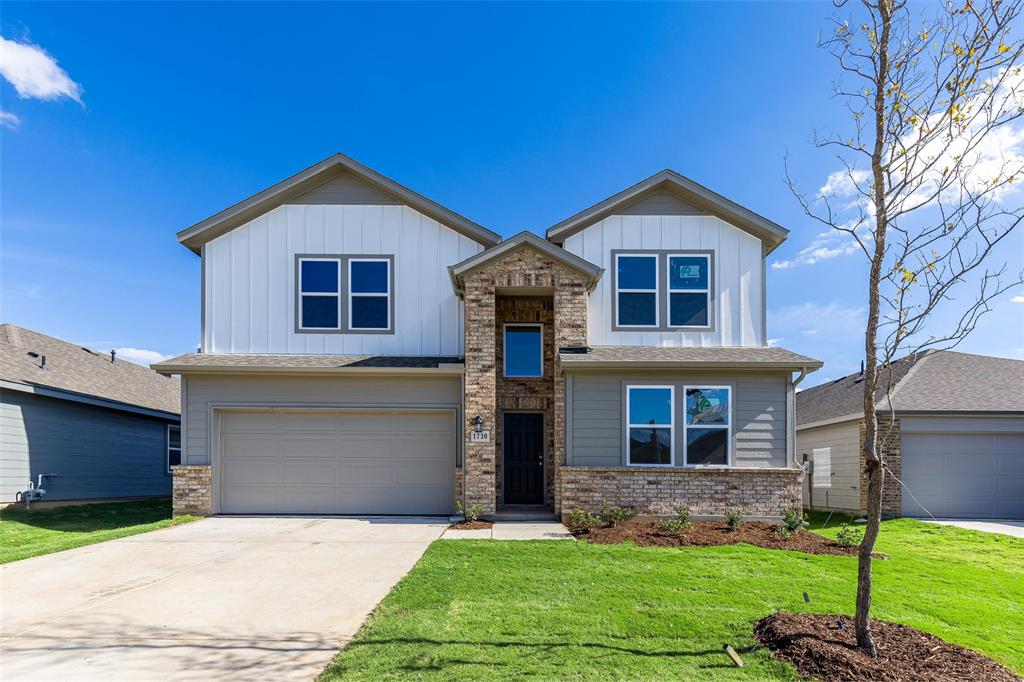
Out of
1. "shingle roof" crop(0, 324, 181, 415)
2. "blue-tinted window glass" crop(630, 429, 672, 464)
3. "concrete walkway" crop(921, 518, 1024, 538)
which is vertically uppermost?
"shingle roof" crop(0, 324, 181, 415)

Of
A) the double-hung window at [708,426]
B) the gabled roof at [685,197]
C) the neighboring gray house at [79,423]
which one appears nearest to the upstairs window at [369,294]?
the gabled roof at [685,197]

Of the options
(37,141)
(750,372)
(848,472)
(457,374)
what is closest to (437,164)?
(457,374)

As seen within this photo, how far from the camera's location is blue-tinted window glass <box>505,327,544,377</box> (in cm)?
1311

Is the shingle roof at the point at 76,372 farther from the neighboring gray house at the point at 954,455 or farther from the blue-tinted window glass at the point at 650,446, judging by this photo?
the neighboring gray house at the point at 954,455

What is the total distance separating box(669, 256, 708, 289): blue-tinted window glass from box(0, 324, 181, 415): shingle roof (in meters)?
14.1

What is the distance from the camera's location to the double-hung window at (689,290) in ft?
42.9

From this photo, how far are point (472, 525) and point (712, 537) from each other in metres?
4.14

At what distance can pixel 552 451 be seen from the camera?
12.9m

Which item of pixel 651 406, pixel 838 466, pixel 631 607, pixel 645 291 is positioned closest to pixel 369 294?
pixel 645 291

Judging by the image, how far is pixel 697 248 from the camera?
13250 mm

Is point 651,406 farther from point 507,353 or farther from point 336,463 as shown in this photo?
point 336,463

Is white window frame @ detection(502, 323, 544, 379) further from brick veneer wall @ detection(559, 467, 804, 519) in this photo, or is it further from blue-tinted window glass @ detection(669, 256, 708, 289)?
blue-tinted window glass @ detection(669, 256, 708, 289)

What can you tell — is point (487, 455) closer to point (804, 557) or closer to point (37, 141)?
point (804, 557)

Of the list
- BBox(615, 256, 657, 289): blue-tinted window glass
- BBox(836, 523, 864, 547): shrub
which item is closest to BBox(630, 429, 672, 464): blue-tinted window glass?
BBox(836, 523, 864, 547): shrub
